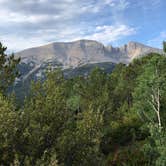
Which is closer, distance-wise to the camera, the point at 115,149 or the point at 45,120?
the point at 45,120

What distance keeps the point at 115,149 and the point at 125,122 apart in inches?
414

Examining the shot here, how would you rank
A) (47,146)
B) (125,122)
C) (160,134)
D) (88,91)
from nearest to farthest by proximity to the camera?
(47,146) < (160,134) < (125,122) < (88,91)

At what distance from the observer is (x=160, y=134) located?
2631 centimetres

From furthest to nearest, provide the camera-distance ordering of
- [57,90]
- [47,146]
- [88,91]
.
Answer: [88,91], [57,90], [47,146]

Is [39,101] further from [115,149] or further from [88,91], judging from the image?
[88,91]

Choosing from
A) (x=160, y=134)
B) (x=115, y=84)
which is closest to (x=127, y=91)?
(x=115, y=84)

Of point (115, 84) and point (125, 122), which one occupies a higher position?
point (115, 84)

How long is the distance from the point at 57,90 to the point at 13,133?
320 cm

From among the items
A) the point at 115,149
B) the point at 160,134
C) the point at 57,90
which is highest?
the point at 57,90

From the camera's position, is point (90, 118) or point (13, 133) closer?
point (13, 133)

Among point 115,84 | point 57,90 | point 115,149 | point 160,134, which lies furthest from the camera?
point 115,84

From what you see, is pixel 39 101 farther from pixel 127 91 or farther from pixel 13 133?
pixel 127 91

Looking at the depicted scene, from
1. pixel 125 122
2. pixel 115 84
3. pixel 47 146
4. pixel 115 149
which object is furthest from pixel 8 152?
pixel 115 84

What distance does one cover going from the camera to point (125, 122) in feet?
189
